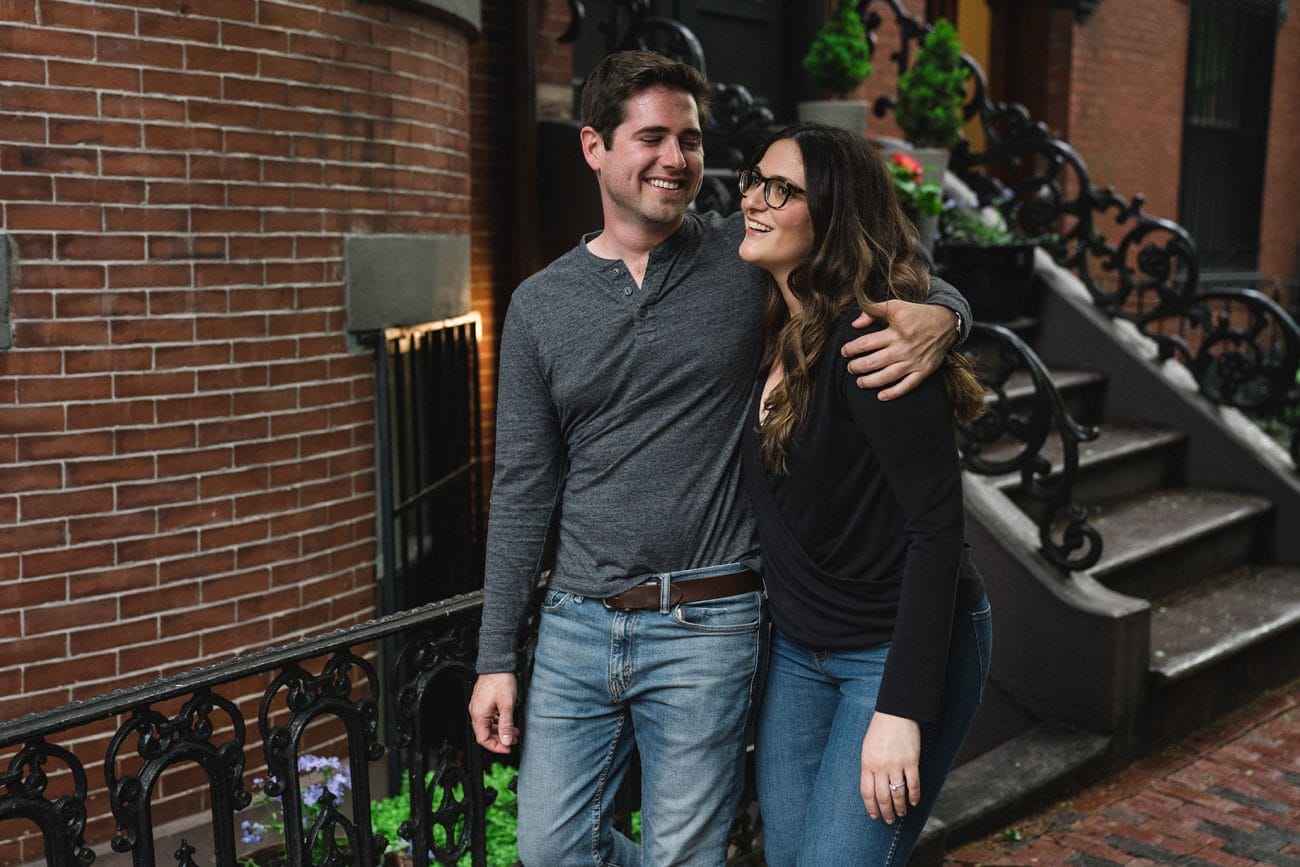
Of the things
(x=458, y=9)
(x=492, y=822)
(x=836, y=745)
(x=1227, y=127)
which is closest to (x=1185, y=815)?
(x=492, y=822)

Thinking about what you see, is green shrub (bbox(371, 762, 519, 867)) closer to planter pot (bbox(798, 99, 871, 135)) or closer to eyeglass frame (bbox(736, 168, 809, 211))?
eyeglass frame (bbox(736, 168, 809, 211))

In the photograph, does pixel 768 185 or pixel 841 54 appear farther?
pixel 841 54

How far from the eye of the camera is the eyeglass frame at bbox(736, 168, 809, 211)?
2.28 meters

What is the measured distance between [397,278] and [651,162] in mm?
2412

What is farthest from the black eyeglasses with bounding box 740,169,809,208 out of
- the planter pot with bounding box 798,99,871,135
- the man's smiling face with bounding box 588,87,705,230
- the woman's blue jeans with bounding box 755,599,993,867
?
the planter pot with bounding box 798,99,871,135

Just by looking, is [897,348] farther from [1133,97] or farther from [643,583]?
[1133,97]

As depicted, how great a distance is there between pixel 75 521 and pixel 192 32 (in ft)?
5.23

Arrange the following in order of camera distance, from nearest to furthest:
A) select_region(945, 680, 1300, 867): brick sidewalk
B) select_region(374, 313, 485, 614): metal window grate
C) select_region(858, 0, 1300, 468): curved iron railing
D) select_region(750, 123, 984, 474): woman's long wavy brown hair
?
select_region(750, 123, 984, 474): woman's long wavy brown hair, select_region(945, 680, 1300, 867): brick sidewalk, select_region(374, 313, 485, 614): metal window grate, select_region(858, 0, 1300, 468): curved iron railing

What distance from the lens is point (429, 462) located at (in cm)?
533

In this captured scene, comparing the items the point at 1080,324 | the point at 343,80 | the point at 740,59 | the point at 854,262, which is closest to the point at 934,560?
the point at 854,262

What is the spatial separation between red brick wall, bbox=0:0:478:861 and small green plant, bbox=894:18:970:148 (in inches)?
147

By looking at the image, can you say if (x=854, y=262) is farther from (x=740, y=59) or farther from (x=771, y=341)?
(x=740, y=59)

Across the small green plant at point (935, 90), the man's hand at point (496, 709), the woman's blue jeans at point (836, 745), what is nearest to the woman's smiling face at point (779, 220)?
the woman's blue jeans at point (836, 745)

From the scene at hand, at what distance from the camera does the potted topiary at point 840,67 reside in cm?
709
